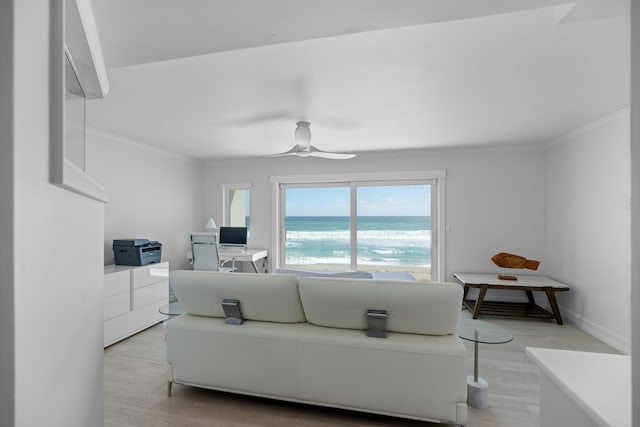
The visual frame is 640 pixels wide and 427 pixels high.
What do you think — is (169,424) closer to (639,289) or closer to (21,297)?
(21,297)

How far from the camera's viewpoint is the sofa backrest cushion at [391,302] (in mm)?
1759

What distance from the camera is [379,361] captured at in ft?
5.74

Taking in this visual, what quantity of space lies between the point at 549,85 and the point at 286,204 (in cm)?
413

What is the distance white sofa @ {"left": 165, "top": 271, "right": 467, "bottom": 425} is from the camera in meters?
1.71

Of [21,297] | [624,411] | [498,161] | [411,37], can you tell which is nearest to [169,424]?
[21,297]

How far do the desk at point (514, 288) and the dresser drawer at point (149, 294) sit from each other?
3853 mm

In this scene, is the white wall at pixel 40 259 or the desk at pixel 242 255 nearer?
the white wall at pixel 40 259

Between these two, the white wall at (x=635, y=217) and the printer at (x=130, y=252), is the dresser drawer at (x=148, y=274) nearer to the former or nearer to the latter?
the printer at (x=130, y=252)

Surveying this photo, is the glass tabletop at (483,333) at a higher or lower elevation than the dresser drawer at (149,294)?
higher

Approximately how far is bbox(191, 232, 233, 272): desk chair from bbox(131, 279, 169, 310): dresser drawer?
55cm

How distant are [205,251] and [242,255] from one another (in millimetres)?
692

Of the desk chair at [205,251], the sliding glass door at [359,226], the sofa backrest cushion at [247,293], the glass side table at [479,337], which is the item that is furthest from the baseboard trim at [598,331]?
the desk chair at [205,251]

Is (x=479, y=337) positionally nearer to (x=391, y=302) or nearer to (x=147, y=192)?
(x=391, y=302)

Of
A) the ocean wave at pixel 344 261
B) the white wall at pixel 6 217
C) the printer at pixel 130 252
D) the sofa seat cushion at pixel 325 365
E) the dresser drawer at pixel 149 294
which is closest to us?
the white wall at pixel 6 217
